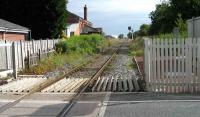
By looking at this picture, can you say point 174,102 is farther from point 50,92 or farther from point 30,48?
point 30,48

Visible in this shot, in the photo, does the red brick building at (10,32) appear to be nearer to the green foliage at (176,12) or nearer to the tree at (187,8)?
the green foliage at (176,12)

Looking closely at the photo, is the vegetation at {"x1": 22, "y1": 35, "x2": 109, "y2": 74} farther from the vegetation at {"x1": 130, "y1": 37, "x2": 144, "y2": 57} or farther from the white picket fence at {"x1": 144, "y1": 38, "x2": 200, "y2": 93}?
the white picket fence at {"x1": 144, "y1": 38, "x2": 200, "y2": 93}

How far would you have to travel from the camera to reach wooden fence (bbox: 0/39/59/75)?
21188 mm

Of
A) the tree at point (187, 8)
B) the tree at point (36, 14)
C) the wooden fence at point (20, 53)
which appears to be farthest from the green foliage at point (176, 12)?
the wooden fence at point (20, 53)

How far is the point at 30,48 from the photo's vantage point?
2706 cm

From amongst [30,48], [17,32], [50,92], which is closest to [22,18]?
[17,32]

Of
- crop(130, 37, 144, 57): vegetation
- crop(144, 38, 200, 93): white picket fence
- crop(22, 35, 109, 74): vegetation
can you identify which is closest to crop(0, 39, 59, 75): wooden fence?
crop(22, 35, 109, 74): vegetation

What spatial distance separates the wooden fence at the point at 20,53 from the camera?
21188 mm

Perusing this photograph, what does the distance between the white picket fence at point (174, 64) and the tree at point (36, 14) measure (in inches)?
1355

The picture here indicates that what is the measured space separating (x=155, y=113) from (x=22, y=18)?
1534 inches

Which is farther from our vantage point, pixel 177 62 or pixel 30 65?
pixel 30 65

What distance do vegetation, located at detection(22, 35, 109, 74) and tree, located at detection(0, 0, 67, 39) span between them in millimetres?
2875

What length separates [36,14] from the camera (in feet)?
158

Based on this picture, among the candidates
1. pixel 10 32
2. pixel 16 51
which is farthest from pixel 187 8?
pixel 16 51
